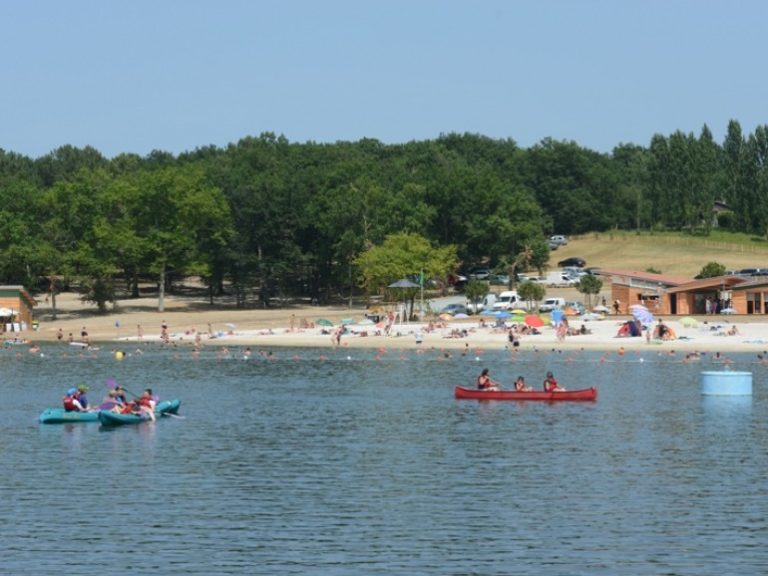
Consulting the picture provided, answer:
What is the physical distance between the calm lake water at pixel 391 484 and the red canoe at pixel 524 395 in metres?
0.51

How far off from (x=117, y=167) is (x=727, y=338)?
351ft

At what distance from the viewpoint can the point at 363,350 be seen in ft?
354

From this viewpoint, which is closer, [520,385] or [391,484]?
[391,484]

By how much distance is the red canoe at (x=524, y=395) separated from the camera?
6962 cm

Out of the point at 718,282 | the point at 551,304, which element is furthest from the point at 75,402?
the point at 551,304

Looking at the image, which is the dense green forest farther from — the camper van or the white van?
the white van

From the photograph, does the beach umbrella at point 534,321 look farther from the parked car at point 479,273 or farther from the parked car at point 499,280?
the parked car at point 479,273

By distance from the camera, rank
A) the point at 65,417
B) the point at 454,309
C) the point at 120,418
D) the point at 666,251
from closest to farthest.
→ the point at 120,418, the point at 65,417, the point at 454,309, the point at 666,251

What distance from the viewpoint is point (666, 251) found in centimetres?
16800

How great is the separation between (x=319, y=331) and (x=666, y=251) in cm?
6302

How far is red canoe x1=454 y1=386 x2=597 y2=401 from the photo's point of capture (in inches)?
2741

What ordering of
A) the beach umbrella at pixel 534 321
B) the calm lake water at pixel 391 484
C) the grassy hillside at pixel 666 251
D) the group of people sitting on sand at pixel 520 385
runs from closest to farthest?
the calm lake water at pixel 391 484, the group of people sitting on sand at pixel 520 385, the beach umbrella at pixel 534 321, the grassy hillside at pixel 666 251

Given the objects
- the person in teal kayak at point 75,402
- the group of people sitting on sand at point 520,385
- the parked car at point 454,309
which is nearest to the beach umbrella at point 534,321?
the parked car at point 454,309

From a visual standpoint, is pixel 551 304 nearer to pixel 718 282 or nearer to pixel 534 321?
pixel 718 282
